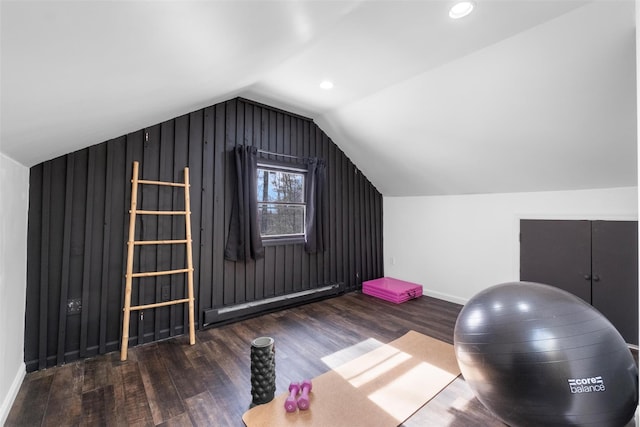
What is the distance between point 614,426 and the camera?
1.22 meters

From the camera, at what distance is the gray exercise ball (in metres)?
1.18

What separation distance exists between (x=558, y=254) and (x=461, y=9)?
2.90 meters

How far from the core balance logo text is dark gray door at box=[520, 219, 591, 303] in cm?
244

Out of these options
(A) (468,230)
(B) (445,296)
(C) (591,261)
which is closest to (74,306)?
(B) (445,296)

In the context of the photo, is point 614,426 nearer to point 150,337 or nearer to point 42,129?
point 42,129

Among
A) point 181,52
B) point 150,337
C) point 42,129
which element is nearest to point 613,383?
point 181,52

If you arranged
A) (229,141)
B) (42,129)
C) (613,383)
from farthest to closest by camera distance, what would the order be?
(229,141), (42,129), (613,383)

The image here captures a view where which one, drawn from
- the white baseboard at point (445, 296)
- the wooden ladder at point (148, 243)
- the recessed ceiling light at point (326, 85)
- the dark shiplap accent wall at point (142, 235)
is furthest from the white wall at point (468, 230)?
the wooden ladder at point (148, 243)

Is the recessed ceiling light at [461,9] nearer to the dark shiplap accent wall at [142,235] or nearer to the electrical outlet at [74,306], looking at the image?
the dark shiplap accent wall at [142,235]

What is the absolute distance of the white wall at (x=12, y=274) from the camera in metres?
1.75

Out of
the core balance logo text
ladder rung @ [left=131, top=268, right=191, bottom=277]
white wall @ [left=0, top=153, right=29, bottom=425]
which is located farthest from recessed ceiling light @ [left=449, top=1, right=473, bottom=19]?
ladder rung @ [left=131, top=268, right=191, bottom=277]

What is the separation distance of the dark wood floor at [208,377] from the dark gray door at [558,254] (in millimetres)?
1199

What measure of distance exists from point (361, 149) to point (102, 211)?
10.9 feet

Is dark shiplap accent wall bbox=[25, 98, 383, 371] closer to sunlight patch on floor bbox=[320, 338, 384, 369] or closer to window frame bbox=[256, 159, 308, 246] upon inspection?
window frame bbox=[256, 159, 308, 246]
